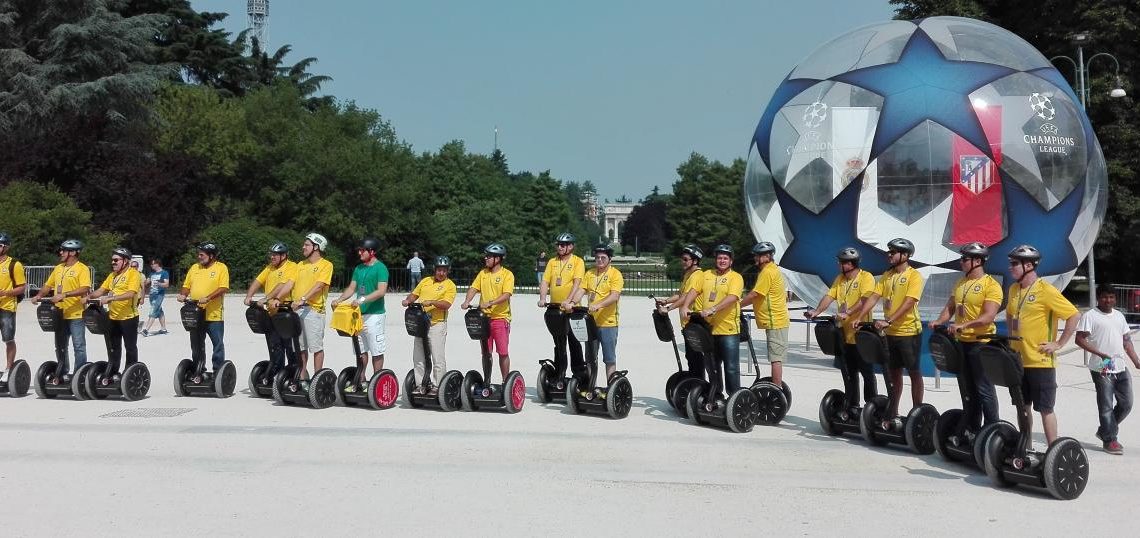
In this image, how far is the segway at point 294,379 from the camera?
1131 centimetres

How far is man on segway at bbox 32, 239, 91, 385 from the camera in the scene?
39.9 feet

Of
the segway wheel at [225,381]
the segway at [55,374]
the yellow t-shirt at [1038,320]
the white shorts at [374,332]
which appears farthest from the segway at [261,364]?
the yellow t-shirt at [1038,320]

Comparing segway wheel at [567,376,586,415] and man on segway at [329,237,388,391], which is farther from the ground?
man on segway at [329,237,388,391]

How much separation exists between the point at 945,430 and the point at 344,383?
257 inches

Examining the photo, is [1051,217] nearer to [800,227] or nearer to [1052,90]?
[1052,90]

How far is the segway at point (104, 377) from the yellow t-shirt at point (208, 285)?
3.37ft

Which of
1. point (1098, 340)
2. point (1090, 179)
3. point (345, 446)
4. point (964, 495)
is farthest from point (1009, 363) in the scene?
point (1090, 179)

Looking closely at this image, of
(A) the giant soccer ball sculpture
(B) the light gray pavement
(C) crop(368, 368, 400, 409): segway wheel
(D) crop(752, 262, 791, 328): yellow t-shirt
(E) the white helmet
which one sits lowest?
(B) the light gray pavement

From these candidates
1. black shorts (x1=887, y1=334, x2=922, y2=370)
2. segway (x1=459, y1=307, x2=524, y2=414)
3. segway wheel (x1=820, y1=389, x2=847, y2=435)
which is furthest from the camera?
segway (x1=459, y1=307, x2=524, y2=414)

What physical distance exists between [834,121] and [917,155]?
131 centimetres

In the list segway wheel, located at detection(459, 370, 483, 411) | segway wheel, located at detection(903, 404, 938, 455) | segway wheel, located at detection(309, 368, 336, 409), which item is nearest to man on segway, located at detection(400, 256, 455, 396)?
segway wheel, located at detection(459, 370, 483, 411)

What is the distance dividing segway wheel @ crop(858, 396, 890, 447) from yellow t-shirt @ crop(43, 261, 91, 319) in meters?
9.20

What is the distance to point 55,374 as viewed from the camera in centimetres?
1231

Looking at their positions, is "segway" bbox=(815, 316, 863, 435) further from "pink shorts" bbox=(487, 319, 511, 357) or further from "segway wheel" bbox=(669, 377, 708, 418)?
"pink shorts" bbox=(487, 319, 511, 357)
